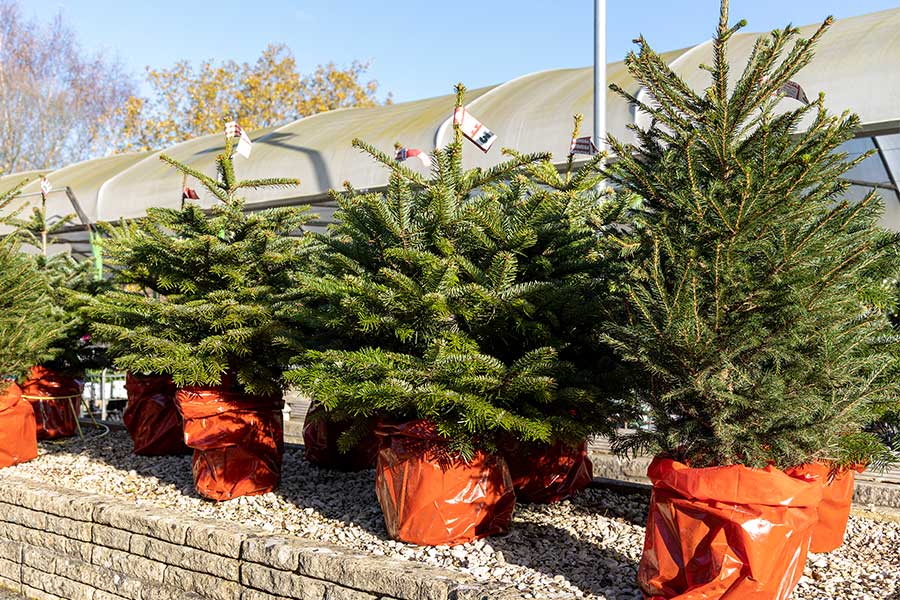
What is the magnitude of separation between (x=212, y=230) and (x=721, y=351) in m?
3.53

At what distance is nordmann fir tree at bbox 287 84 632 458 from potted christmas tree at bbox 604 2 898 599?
2.04ft

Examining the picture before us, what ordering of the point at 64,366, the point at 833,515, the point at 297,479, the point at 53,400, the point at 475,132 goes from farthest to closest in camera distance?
the point at 53,400
the point at 64,366
the point at 297,479
the point at 475,132
the point at 833,515

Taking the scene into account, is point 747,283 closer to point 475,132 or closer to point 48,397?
point 475,132

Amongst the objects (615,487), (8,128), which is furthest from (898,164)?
(8,128)

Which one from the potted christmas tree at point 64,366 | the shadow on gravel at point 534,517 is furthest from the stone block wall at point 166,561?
the potted christmas tree at point 64,366

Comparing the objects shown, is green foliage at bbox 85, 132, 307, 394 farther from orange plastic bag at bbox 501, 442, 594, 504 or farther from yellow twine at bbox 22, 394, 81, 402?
yellow twine at bbox 22, 394, 81, 402

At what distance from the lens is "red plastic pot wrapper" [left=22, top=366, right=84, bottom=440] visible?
7.93 m

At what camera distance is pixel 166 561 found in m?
4.86

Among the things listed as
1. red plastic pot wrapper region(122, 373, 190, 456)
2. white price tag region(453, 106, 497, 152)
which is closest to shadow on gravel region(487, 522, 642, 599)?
white price tag region(453, 106, 497, 152)

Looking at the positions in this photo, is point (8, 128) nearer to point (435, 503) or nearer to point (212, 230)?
point (212, 230)

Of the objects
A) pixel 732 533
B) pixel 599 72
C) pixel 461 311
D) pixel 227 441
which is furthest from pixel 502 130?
pixel 732 533

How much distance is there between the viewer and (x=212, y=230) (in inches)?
225

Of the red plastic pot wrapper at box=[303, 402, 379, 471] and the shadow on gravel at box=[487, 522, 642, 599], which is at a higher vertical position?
the red plastic pot wrapper at box=[303, 402, 379, 471]

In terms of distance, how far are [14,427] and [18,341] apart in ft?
2.26
